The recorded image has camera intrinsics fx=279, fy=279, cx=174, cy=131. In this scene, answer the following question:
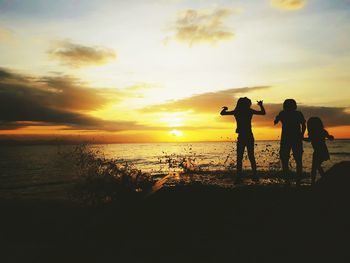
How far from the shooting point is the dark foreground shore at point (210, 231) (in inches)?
180

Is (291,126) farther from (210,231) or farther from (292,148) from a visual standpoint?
(210,231)

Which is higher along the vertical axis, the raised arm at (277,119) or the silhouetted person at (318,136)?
the raised arm at (277,119)

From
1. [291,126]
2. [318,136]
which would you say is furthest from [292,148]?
[318,136]

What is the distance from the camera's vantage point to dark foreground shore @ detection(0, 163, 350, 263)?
4.57 meters

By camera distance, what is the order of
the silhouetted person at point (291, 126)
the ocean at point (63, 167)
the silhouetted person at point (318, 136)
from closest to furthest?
1. the silhouetted person at point (291, 126)
2. the silhouetted person at point (318, 136)
3. the ocean at point (63, 167)

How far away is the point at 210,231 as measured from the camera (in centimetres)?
547

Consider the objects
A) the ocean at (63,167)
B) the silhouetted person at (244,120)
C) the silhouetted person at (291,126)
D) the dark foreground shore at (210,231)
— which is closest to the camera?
the dark foreground shore at (210,231)

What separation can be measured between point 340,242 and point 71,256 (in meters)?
4.61

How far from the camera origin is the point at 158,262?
15.1 feet

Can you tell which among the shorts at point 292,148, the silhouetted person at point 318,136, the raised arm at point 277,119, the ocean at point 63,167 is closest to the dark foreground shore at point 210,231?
the shorts at point 292,148

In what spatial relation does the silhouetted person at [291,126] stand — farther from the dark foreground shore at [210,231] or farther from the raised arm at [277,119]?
the dark foreground shore at [210,231]

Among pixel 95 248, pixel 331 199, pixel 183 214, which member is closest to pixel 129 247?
pixel 95 248

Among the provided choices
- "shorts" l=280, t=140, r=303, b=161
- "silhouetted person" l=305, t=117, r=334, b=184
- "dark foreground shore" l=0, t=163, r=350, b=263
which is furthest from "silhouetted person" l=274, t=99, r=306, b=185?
"dark foreground shore" l=0, t=163, r=350, b=263

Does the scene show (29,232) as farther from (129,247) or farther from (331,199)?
(331,199)
